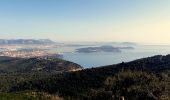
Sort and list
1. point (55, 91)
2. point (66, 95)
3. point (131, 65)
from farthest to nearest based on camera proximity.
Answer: point (131, 65) < point (55, 91) < point (66, 95)

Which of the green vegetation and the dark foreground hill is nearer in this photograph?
the dark foreground hill

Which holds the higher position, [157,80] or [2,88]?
[157,80]

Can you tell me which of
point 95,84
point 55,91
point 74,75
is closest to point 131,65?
point 74,75

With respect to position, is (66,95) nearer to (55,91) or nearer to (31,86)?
(55,91)

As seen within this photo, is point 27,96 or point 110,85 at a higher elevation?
point 110,85

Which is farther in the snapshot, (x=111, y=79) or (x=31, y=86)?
(x=31, y=86)

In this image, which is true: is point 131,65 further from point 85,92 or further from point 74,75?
point 85,92


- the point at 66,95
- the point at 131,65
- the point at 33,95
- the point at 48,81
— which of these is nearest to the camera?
the point at 33,95

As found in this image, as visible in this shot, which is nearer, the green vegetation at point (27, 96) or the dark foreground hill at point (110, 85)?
the dark foreground hill at point (110, 85)

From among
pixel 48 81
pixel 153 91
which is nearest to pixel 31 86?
pixel 48 81

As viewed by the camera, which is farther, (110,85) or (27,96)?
(110,85)
